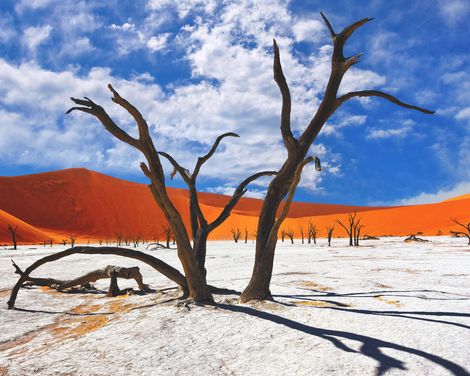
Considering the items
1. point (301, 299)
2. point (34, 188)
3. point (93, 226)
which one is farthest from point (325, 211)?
point (301, 299)

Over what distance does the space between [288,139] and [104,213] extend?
231ft

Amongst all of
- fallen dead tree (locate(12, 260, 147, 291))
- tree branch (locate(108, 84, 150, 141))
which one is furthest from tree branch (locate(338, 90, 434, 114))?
fallen dead tree (locate(12, 260, 147, 291))

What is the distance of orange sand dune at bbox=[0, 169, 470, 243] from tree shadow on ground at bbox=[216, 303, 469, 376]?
47.2 metres

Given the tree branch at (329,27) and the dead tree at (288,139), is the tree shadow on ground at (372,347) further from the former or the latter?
the tree branch at (329,27)

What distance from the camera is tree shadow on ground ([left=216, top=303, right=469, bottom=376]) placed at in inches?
104

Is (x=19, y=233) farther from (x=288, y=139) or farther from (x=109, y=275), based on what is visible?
(x=288, y=139)

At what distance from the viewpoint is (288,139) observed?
16.5 ft

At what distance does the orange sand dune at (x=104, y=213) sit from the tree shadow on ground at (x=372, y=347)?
4717cm

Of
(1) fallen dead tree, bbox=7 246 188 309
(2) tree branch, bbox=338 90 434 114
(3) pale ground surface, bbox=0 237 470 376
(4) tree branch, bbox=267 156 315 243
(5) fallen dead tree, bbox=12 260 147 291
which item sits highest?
(2) tree branch, bbox=338 90 434 114

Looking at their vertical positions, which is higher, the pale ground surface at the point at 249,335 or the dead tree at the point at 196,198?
the dead tree at the point at 196,198

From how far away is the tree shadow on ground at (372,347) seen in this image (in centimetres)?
265

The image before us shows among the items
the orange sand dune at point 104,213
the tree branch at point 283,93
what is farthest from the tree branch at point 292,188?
the orange sand dune at point 104,213

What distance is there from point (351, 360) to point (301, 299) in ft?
7.80

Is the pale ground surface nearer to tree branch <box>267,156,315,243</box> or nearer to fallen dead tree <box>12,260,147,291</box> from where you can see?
fallen dead tree <box>12,260,147,291</box>
